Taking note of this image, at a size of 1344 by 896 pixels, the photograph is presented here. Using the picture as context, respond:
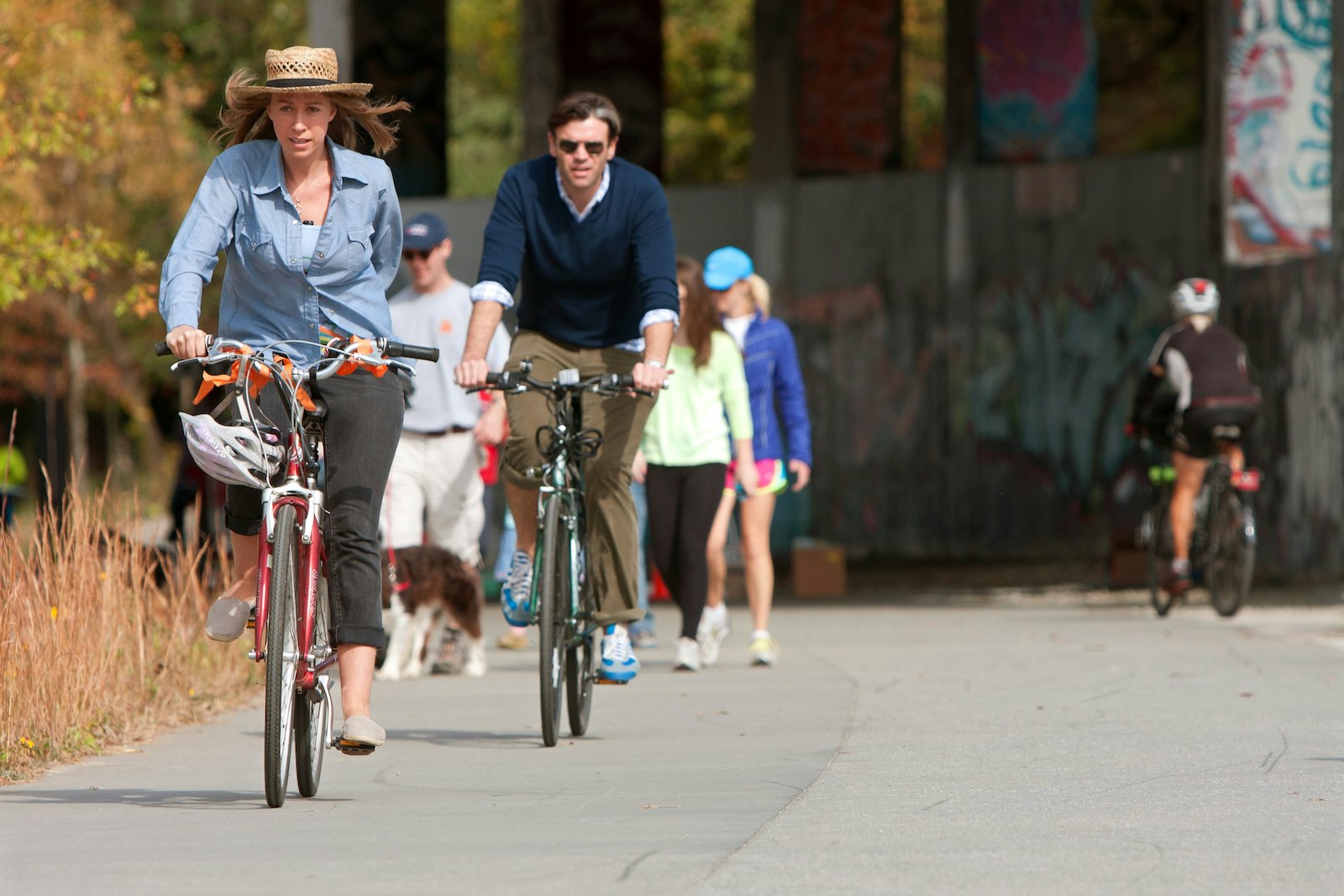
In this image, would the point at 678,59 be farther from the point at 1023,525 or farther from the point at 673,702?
the point at 673,702

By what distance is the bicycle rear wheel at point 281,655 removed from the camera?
581 cm

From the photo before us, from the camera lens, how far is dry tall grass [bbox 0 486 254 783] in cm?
727

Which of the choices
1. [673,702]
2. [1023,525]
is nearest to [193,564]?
[673,702]

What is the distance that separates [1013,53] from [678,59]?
52.8ft

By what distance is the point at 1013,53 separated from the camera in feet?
73.3

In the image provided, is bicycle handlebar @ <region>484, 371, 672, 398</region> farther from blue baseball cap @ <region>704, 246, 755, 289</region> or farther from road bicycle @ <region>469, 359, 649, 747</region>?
blue baseball cap @ <region>704, 246, 755, 289</region>

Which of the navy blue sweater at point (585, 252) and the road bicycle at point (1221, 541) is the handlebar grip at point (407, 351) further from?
the road bicycle at point (1221, 541)

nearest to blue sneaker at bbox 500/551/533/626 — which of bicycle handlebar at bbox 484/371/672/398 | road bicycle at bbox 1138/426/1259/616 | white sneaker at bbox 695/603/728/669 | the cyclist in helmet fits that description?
bicycle handlebar at bbox 484/371/672/398

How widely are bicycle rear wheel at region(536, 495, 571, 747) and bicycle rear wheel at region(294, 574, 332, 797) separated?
1.17m

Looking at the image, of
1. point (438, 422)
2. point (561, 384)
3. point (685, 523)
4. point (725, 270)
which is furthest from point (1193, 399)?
point (561, 384)

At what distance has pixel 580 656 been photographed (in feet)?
25.7

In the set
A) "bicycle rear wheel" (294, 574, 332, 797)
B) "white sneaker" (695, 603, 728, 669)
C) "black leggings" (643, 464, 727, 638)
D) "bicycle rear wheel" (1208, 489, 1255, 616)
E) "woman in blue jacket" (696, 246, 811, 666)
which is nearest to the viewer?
"bicycle rear wheel" (294, 574, 332, 797)

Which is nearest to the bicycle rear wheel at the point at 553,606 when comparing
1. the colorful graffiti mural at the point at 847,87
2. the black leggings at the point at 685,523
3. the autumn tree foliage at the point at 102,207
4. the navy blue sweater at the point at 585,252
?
the navy blue sweater at the point at 585,252

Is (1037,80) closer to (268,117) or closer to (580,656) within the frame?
(580,656)
